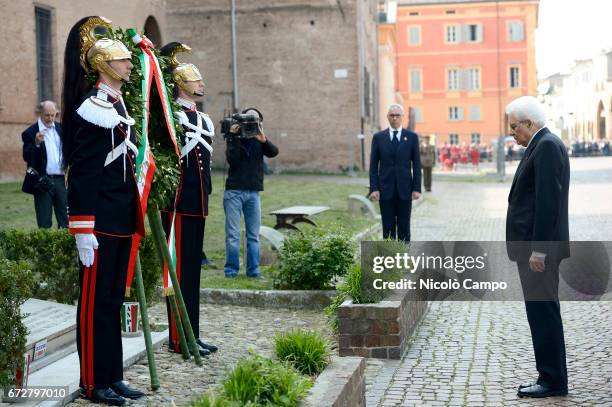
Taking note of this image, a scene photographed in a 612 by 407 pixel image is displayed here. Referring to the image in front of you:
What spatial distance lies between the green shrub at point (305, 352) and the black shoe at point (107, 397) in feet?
3.38

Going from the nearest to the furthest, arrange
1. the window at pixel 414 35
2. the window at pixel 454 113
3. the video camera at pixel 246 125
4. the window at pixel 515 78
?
the video camera at pixel 246 125 < the window at pixel 515 78 < the window at pixel 454 113 < the window at pixel 414 35

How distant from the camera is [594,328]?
841 centimetres

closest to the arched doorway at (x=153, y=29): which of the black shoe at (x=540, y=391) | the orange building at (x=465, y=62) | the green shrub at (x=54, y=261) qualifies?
the green shrub at (x=54, y=261)

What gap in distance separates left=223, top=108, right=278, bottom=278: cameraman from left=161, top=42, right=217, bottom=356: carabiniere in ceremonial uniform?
2.96m

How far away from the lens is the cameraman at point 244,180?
10484 mm

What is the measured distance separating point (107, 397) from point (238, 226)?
5.07m

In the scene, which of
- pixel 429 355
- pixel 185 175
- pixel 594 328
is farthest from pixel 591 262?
pixel 185 175

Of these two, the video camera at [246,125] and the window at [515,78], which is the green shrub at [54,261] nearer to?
the video camera at [246,125]

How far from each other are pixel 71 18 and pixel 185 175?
2000 cm

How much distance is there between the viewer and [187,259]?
287 inches

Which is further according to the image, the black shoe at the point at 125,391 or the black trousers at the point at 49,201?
the black trousers at the point at 49,201

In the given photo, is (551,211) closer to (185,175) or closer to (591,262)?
(185,175)

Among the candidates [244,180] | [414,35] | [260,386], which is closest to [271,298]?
[244,180]

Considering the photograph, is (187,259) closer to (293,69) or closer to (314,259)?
(314,259)
